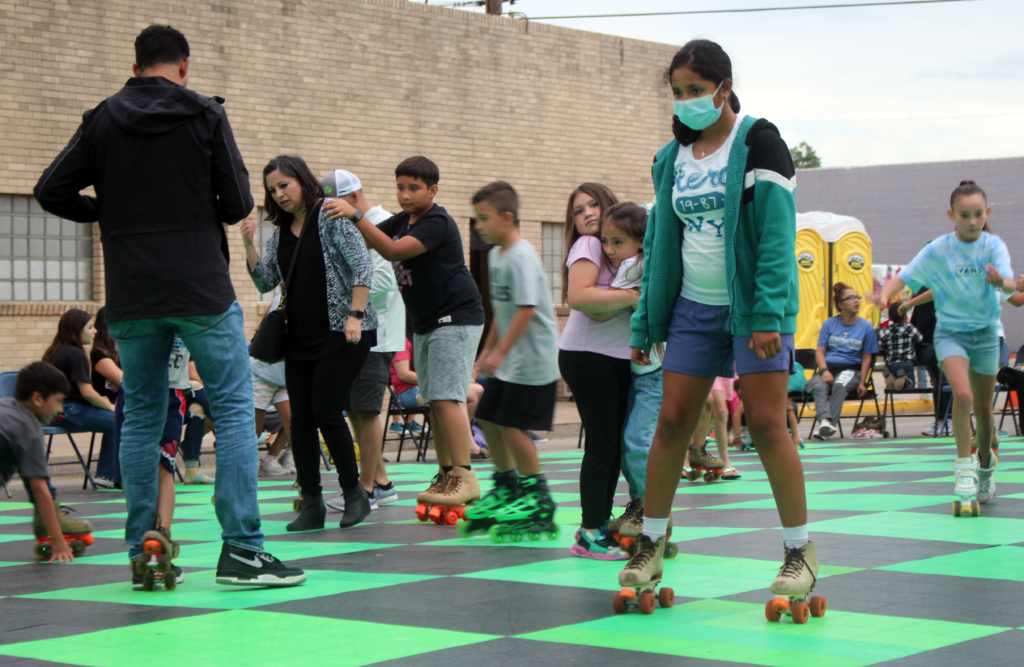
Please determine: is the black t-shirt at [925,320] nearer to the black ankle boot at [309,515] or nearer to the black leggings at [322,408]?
the black leggings at [322,408]

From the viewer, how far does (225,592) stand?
14.9 feet

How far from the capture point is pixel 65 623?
4.00 m

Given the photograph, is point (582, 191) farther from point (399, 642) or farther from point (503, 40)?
point (503, 40)

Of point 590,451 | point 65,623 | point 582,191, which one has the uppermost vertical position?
point 582,191

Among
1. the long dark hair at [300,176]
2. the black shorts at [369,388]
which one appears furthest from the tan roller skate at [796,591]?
the black shorts at [369,388]

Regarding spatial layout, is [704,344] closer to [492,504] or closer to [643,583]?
[643,583]

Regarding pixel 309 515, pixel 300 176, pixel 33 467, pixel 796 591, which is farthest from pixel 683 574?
pixel 300 176

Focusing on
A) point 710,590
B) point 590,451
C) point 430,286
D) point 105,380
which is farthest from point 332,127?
point 710,590

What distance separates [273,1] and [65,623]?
15.4 m

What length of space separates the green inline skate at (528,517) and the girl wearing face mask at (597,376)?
46cm

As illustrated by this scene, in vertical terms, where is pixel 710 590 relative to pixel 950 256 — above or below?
below

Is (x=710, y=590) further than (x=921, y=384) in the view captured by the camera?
No

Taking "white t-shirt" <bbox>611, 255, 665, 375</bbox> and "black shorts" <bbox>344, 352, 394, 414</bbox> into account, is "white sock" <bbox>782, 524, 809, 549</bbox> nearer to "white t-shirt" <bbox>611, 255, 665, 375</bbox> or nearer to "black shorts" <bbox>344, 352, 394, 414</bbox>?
"white t-shirt" <bbox>611, 255, 665, 375</bbox>

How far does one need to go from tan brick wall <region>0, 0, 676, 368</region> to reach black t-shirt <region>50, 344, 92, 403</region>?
6801mm
